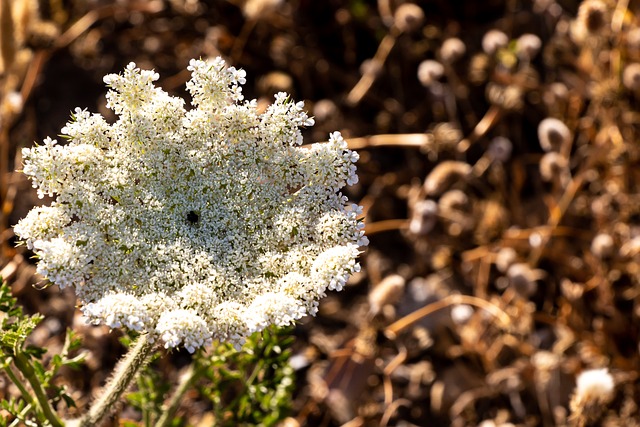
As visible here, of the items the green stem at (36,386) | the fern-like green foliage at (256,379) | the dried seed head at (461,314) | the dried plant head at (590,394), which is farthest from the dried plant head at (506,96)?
the green stem at (36,386)

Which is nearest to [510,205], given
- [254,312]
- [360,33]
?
[360,33]

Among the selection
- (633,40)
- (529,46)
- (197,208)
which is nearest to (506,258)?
(529,46)

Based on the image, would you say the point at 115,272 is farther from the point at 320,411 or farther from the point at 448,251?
the point at 448,251

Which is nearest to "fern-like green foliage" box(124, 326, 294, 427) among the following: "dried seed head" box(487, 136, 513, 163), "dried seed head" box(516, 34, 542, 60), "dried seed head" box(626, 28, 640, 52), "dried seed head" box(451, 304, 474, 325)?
"dried seed head" box(451, 304, 474, 325)

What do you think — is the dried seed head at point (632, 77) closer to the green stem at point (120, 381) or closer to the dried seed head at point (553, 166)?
the dried seed head at point (553, 166)

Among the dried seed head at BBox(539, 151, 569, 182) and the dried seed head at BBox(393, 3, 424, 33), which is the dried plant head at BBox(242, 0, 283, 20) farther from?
the dried seed head at BBox(539, 151, 569, 182)

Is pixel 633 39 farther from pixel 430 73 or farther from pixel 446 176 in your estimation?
pixel 446 176
